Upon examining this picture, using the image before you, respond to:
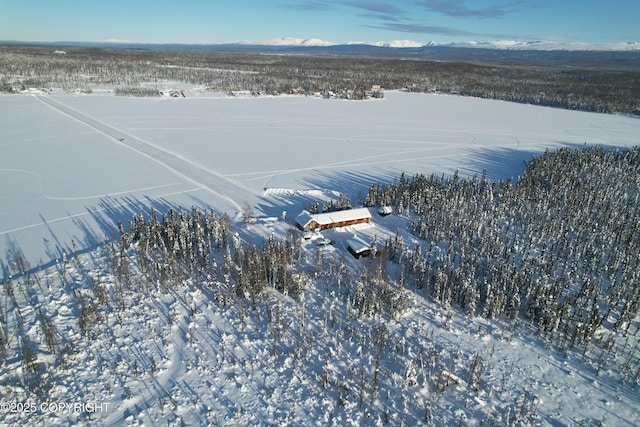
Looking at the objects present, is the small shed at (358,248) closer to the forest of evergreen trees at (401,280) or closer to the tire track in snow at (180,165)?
the forest of evergreen trees at (401,280)

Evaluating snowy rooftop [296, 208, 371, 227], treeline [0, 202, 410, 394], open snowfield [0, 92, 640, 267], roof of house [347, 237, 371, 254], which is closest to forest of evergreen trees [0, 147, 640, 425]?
treeline [0, 202, 410, 394]

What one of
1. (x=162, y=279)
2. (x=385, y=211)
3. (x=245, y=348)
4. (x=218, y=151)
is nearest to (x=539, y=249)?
(x=385, y=211)

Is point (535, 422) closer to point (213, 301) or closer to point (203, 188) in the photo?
point (213, 301)

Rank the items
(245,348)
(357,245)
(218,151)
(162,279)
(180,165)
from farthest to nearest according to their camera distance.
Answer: (218,151) < (180,165) < (357,245) < (162,279) < (245,348)

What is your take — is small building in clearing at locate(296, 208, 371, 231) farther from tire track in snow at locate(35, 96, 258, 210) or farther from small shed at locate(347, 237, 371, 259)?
tire track in snow at locate(35, 96, 258, 210)

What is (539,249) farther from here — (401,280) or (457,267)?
(401,280)

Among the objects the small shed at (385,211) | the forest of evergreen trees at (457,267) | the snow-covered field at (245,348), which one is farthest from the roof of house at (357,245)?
the small shed at (385,211)

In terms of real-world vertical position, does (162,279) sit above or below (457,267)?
above
